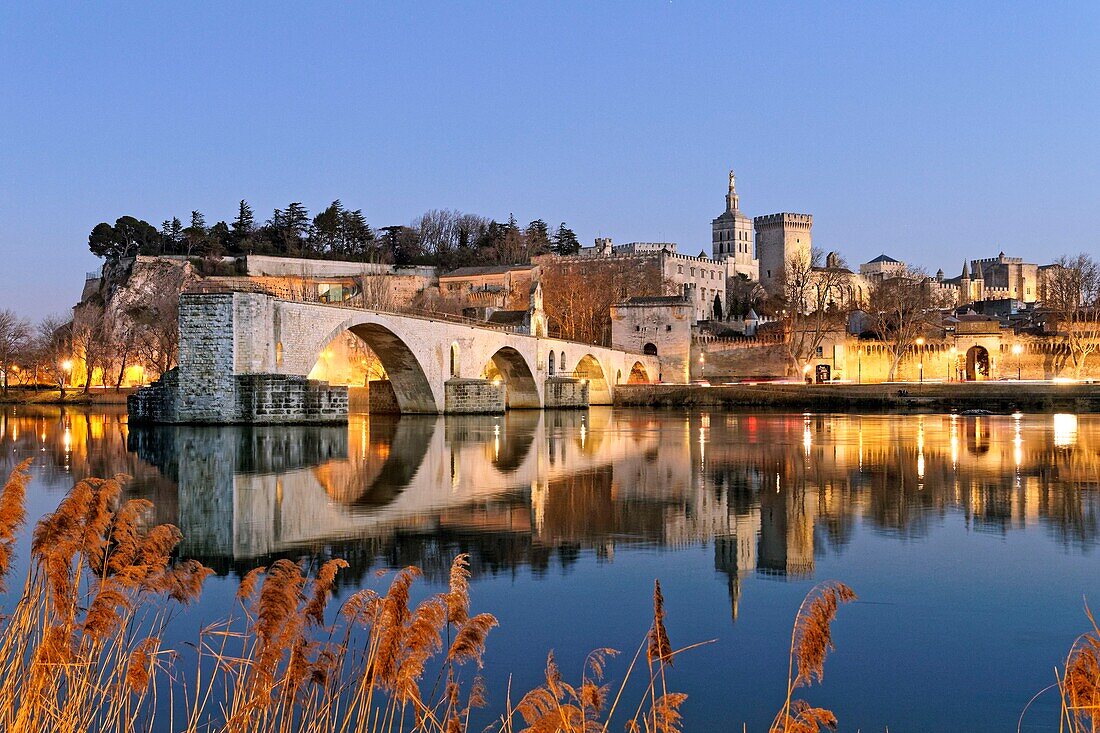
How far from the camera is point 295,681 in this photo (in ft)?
13.5

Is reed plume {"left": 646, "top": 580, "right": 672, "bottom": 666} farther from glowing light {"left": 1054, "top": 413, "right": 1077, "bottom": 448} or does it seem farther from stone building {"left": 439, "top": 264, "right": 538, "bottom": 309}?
stone building {"left": 439, "top": 264, "right": 538, "bottom": 309}

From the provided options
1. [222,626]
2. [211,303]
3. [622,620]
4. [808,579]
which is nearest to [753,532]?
[808,579]

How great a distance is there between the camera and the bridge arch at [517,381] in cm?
5131

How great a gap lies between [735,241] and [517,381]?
76788 millimetres

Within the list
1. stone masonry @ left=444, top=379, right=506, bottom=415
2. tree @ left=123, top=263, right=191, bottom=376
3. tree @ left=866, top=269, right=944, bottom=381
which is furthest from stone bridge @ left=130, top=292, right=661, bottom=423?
tree @ left=866, top=269, right=944, bottom=381

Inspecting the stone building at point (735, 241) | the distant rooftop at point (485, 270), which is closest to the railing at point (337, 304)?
the distant rooftop at point (485, 270)

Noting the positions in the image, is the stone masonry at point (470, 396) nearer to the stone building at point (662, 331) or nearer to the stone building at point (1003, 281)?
the stone building at point (662, 331)

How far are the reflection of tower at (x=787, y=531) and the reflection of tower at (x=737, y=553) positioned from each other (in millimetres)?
96

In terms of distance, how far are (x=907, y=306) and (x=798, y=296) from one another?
7.18 meters

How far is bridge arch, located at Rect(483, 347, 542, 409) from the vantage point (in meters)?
51.3

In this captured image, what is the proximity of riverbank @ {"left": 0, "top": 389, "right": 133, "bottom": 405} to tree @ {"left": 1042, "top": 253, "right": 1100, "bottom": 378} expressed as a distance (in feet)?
183

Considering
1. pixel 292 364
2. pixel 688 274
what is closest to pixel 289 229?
pixel 688 274

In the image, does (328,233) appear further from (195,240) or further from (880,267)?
(880,267)

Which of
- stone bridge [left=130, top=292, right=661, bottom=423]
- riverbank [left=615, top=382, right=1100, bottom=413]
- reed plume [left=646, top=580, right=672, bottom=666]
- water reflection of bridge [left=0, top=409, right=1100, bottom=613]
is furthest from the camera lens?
riverbank [left=615, top=382, right=1100, bottom=413]
